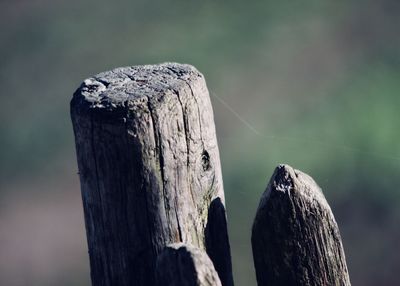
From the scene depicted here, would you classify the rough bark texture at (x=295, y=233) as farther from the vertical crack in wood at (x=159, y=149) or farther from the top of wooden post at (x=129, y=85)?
the top of wooden post at (x=129, y=85)

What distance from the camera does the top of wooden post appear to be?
2.33m

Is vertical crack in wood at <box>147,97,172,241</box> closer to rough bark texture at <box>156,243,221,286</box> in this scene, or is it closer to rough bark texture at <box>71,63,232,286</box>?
rough bark texture at <box>71,63,232,286</box>

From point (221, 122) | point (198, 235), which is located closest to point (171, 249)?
point (198, 235)

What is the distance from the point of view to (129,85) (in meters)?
2.46

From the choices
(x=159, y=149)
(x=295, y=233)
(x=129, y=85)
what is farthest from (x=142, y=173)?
(x=295, y=233)

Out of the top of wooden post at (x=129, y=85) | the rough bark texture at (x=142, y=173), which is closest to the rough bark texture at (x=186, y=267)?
the rough bark texture at (x=142, y=173)

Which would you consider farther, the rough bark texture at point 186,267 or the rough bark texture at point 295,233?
the rough bark texture at point 295,233

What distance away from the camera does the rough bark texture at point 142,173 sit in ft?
Answer: 7.51

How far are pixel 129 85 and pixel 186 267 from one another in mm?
621

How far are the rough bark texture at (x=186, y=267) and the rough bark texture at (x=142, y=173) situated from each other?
6.0 inches

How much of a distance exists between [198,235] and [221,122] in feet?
20.5

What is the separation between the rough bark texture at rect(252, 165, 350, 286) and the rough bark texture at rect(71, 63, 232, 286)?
19cm

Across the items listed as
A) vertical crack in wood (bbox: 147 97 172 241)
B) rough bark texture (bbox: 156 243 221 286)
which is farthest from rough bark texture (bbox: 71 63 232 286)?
rough bark texture (bbox: 156 243 221 286)

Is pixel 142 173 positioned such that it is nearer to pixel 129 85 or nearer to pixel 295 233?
pixel 129 85
